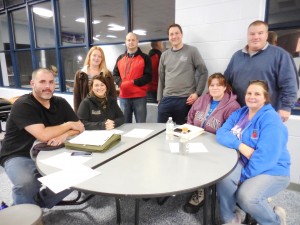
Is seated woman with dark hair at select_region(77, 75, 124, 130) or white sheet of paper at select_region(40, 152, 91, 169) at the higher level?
seated woman with dark hair at select_region(77, 75, 124, 130)

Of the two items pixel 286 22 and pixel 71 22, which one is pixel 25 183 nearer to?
pixel 286 22

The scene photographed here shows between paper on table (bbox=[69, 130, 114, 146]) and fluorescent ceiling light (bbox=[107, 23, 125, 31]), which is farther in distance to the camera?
fluorescent ceiling light (bbox=[107, 23, 125, 31])

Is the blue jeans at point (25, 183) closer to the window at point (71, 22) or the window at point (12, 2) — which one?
the window at point (71, 22)

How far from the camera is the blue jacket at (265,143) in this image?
148 cm

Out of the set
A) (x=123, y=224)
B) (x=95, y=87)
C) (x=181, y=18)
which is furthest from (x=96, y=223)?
(x=181, y=18)

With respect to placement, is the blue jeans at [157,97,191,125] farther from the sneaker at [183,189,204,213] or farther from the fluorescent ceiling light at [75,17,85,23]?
the fluorescent ceiling light at [75,17,85,23]

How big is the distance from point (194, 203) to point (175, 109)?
1.11 m

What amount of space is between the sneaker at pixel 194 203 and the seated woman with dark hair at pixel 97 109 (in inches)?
38.3

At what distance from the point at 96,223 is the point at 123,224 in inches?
8.8

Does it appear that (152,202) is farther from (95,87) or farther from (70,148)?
(95,87)

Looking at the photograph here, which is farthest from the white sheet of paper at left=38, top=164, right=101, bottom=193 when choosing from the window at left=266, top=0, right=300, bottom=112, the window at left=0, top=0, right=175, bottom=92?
the window at left=0, top=0, right=175, bottom=92

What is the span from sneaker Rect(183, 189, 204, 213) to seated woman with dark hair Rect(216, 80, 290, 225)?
39cm

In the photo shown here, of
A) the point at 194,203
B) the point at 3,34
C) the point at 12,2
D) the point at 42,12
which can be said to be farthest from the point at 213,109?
the point at 3,34

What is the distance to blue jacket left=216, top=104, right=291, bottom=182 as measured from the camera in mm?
1482
